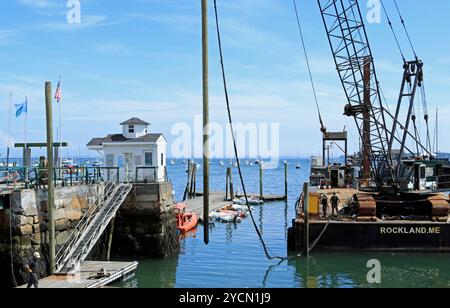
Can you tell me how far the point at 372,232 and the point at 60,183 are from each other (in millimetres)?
16791

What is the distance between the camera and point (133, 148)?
3186cm

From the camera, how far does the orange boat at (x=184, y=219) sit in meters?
35.6

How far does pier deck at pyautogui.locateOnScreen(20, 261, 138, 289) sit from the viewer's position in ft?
60.1

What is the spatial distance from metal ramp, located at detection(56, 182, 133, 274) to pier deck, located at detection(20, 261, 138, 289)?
54 centimetres

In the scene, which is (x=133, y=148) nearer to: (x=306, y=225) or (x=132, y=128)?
(x=132, y=128)

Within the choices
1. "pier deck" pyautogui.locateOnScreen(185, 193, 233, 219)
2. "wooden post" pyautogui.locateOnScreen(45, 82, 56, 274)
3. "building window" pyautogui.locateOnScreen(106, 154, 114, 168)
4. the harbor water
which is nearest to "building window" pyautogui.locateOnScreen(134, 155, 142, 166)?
"building window" pyautogui.locateOnScreen(106, 154, 114, 168)

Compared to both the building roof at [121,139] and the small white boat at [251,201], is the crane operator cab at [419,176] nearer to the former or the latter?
the building roof at [121,139]

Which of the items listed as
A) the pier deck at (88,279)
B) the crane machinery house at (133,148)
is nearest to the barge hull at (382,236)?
the crane machinery house at (133,148)

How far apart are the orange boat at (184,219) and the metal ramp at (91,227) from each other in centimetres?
866

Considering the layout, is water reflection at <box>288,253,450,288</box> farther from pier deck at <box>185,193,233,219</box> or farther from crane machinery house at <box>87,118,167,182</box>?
pier deck at <box>185,193,233,219</box>

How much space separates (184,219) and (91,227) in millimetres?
14820

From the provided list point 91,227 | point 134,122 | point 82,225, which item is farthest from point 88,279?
point 134,122
